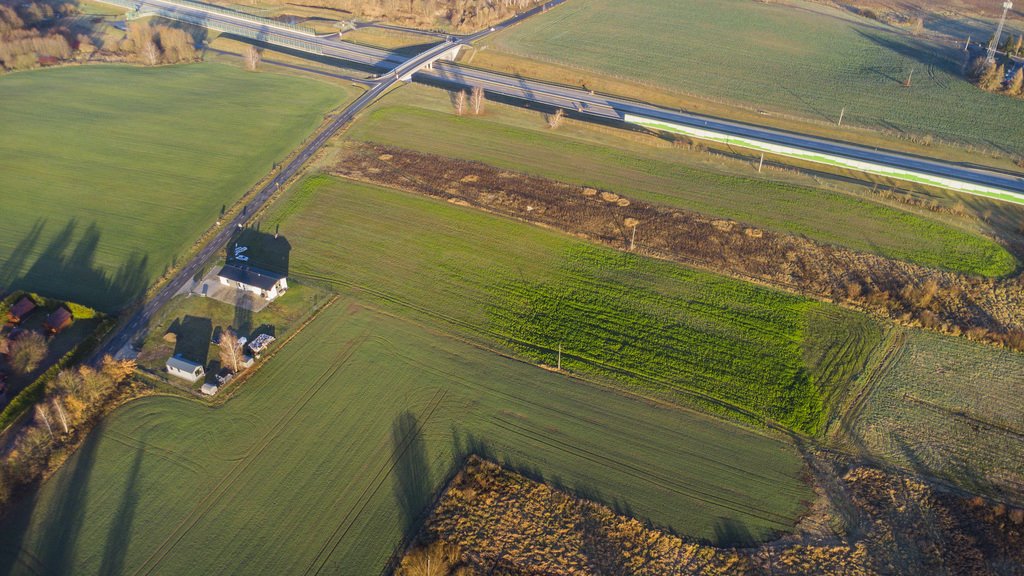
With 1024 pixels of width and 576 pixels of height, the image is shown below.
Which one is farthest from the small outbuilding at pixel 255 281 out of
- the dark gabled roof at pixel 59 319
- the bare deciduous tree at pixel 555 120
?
the bare deciduous tree at pixel 555 120

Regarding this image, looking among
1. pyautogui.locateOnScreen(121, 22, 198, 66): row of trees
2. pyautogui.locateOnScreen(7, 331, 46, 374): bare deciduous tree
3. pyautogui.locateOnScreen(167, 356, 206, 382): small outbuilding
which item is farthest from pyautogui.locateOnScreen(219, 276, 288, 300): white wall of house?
pyautogui.locateOnScreen(121, 22, 198, 66): row of trees

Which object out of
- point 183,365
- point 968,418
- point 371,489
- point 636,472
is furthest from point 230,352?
point 968,418

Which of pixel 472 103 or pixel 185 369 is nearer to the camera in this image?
pixel 185 369

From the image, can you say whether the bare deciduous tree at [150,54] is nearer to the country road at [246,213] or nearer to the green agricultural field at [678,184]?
the country road at [246,213]

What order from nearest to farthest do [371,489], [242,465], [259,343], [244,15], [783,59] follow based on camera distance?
[371,489] < [242,465] < [259,343] < [783,59] < [244,15]

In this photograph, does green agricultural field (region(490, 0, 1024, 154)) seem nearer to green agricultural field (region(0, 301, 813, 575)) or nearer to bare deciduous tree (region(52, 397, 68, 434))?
green agricultural field (region(0, 301, 813, 575))

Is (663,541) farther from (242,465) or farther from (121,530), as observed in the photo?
(121,530)

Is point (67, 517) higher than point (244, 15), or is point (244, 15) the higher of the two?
point (244, 15)
